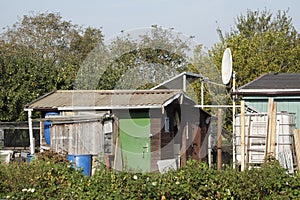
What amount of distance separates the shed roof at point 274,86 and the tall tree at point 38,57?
945 cm

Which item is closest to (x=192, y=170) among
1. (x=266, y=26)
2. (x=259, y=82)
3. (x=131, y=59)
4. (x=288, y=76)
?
(x=259, y=82)

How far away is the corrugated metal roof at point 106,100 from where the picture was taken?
50.4 ft

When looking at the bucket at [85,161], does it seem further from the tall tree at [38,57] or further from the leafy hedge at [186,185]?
the tall tree at [38,57]

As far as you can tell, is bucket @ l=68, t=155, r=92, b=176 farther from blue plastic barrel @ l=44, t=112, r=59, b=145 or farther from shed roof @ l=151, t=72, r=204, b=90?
shed roof @ l=151, t=72, r=204, b=90

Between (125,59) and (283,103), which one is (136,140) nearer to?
(283,103)

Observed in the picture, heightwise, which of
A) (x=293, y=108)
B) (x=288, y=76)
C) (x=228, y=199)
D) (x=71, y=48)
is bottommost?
(x=228, y=199)

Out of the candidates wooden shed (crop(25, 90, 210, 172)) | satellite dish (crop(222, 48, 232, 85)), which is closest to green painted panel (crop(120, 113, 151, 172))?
wooden shed (crop(25, 90, 210, 172))

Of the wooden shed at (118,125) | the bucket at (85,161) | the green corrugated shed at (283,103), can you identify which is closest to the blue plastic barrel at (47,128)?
the wooden shed at (118,125)

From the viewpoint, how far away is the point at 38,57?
25.9 m

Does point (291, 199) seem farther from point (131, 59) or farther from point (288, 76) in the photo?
point (131, 59)

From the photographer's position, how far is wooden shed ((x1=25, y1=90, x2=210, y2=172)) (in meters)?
14.9

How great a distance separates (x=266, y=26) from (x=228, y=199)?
33657 millimetres

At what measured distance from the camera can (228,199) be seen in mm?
8734

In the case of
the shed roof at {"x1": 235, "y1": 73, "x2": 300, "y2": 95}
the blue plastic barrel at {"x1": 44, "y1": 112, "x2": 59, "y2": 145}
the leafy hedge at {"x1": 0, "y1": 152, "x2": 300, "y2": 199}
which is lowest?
the leafy hedge at {"x1": 0, "y1": 152, "x2": 300, "y2": 199}
